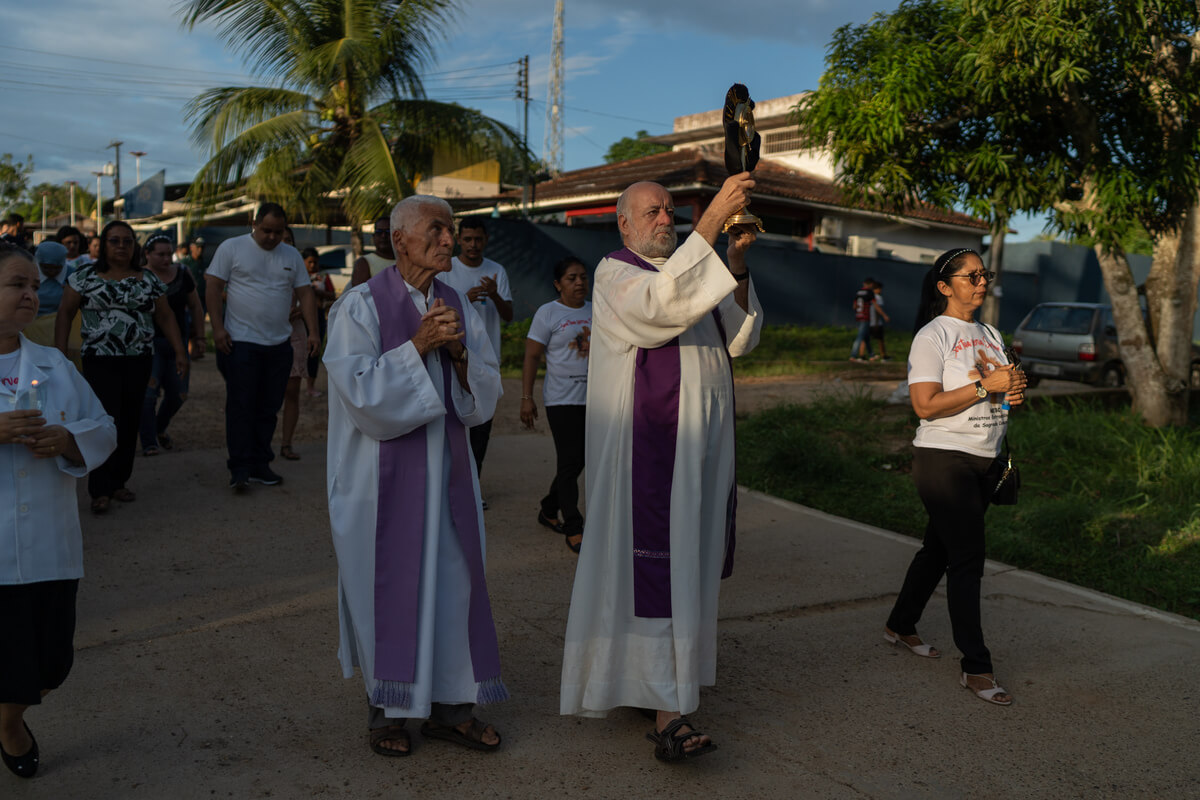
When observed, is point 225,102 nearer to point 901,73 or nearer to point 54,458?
point 901,73

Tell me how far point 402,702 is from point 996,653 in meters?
2.78

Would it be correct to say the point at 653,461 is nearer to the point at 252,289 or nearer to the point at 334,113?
the point at 252,289

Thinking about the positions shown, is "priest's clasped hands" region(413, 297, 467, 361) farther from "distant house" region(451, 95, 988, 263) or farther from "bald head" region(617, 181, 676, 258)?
"distant house" region(451, 95, 988, 263)

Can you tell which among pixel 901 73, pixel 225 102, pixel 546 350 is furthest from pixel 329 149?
pixel 546 350

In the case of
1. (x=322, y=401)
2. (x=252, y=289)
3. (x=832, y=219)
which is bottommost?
(x=322, y=401)

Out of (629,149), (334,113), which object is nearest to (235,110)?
(334,113)

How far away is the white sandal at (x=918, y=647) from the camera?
4.68 meters

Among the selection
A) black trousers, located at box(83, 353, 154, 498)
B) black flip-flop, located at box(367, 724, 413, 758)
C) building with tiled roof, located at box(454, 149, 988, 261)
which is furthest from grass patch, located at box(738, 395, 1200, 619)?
building with tiled roof, located at box(454, 149, 988, 261)

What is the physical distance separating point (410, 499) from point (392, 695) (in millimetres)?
648

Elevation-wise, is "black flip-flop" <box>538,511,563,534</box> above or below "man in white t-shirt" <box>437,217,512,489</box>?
below

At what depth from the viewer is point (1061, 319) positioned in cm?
1706

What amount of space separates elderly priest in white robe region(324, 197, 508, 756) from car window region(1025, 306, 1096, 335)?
50.2ft

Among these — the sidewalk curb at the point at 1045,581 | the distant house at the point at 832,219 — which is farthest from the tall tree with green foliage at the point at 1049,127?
the distant house at the point at 832,219

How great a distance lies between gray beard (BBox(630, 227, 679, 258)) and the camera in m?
3.72
